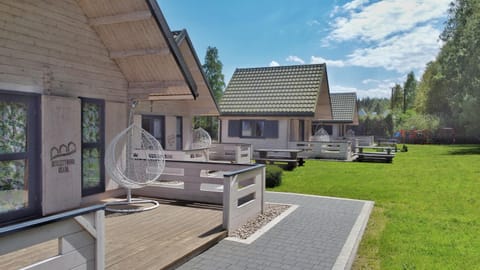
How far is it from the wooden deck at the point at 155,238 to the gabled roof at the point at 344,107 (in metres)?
24.8

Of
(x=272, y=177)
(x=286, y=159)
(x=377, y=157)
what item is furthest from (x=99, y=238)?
(x=377, y=157)

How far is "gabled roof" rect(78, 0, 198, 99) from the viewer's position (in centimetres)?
585

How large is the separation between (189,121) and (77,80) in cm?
599

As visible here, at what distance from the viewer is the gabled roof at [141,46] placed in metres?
5.85

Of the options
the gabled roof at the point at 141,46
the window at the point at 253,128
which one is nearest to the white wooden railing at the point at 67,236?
the gabled roof at the point at 141,46

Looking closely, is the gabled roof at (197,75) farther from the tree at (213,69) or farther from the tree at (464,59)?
the tree at (213,69)

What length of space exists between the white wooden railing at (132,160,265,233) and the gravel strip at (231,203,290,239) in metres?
0.10

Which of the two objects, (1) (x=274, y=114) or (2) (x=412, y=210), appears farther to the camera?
(1) (x=274, y=114)

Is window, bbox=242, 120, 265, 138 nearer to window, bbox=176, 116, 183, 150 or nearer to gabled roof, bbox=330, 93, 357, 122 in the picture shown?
window, bbox=176, 116, 183, 150

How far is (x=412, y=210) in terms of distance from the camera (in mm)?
7141

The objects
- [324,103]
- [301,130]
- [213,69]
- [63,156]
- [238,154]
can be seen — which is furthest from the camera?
[213,69]

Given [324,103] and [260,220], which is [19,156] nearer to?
[260,220]

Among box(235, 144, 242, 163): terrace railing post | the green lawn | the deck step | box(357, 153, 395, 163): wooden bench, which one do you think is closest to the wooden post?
the deck step

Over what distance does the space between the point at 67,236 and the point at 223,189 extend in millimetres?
2834
